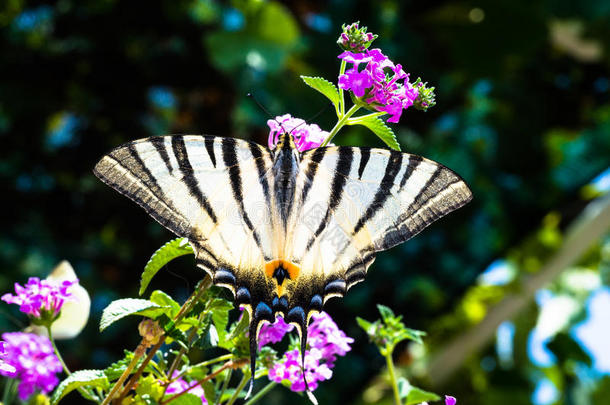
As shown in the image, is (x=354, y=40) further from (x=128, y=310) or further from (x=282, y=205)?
(x=128, y=310)

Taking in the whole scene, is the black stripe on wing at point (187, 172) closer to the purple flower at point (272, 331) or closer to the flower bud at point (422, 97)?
the purple flower at point (272, 331)

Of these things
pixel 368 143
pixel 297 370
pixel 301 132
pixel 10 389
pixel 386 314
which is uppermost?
pixel 368 143

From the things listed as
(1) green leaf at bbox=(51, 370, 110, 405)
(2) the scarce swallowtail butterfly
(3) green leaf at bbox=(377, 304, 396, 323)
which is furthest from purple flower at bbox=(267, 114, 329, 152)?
(1) green leaf at bbox=(51, 370, 110, 405)

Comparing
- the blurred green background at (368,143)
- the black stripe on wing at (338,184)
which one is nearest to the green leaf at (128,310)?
the black stripe on wing at (338,184)

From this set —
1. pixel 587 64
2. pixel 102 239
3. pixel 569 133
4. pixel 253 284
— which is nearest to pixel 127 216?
pixel 102 239

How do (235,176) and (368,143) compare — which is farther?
(368,143)

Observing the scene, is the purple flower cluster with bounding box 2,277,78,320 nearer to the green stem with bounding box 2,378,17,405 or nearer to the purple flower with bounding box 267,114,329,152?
the green stem with bounding box 2,378,17,405

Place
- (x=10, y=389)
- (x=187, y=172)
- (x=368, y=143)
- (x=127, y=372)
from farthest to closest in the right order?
(x=368, y=143) < (x=10, y=389) < (x=187, y=172) < (x=127, y=372)

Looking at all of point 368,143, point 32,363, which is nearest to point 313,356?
point 32,363
